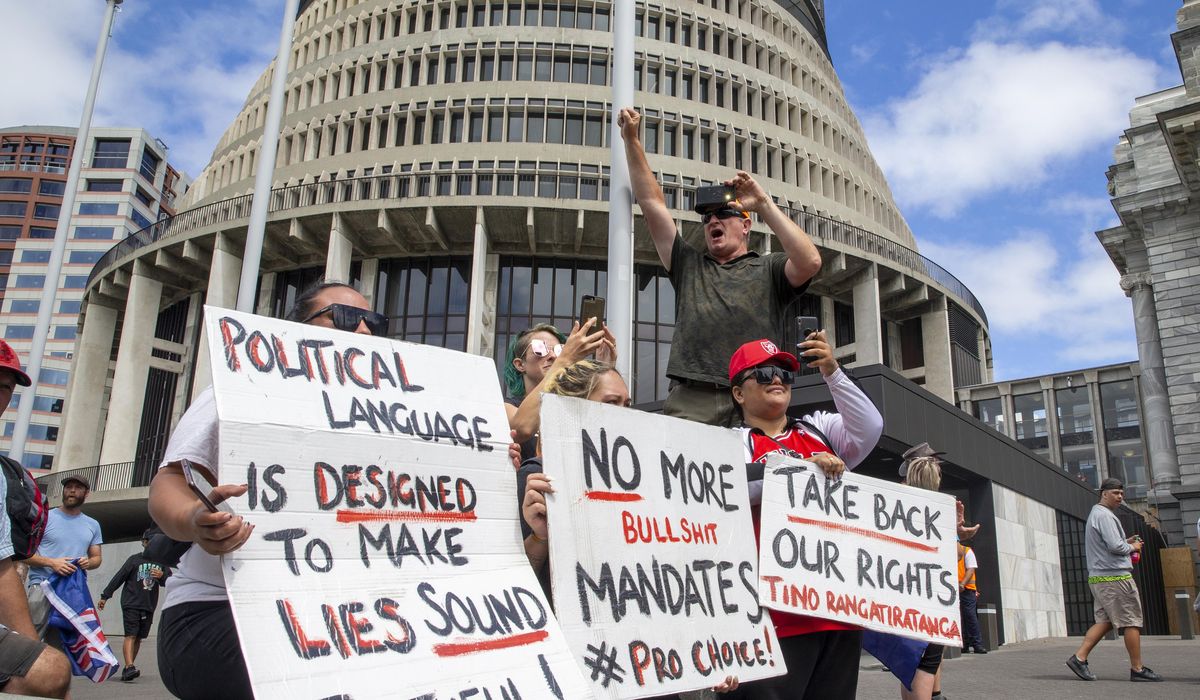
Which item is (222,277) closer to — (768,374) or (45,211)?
(768,374)

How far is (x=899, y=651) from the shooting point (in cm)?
391

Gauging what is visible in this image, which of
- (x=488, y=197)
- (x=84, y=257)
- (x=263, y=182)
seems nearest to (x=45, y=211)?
(x=84, y=257)

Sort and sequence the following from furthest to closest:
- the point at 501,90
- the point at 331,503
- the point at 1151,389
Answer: the point at 1151,389 < the point at 501,90 < the point at 331,503

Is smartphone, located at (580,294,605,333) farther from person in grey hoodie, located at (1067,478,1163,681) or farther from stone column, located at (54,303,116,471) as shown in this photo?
stone column, located at (54,303,116,471)

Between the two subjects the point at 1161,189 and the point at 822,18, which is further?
the point at 822,18

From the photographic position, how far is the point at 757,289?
3.80m

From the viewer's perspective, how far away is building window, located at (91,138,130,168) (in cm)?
10506

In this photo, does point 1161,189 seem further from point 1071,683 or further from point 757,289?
point 757,289

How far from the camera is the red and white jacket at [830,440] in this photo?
3162 millimetres

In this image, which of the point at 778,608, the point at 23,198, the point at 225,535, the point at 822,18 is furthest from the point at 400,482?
the point at 23,198

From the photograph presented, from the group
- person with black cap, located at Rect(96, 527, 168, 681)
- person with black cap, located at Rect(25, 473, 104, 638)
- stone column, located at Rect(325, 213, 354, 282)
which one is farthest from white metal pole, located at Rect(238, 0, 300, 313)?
stone column, located at Rect(325, 213, 354, 282)

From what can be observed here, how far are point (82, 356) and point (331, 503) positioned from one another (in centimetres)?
4190

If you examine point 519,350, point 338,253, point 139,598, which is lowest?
point 139,598

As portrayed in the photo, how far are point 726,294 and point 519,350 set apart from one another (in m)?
1.00
